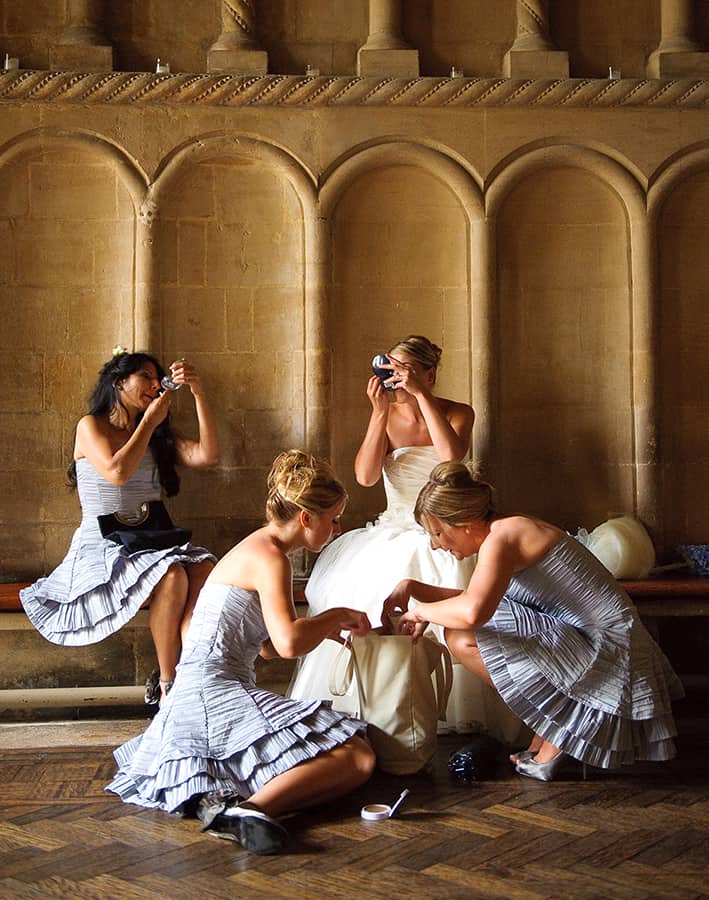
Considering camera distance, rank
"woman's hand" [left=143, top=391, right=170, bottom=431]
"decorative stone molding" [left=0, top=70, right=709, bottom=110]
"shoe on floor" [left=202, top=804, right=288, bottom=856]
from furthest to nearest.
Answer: "decorative stone molding" [left=0, top=70, right=709, bottom=110] < "woman's hand" [left=143, top=391, right=170, bottom=431] < "shoe on floor" [left=202, top=804, right=288, bottom=856]

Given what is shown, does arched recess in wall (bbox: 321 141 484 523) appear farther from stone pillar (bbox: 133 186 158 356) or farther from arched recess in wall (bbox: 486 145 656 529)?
stone pillar (bbox: 133 186 158 356)

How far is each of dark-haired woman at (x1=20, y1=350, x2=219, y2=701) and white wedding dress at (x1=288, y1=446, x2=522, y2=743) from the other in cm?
52

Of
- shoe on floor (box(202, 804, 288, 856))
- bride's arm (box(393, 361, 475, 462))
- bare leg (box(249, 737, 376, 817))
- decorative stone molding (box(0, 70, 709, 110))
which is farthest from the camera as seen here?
decorative stone molding (box(0, 70, 709, 110))

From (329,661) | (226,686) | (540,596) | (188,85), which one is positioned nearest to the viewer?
(226,686)

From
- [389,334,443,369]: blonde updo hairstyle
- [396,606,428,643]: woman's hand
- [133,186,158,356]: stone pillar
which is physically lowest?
[396,606,428,643]: woman's hand

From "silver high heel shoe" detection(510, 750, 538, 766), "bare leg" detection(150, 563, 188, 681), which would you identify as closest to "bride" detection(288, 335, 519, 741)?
"silver high heel shoe" detection(510, 750, 538, 766)

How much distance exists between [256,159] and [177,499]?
5.72 feet

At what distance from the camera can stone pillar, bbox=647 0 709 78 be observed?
541cm

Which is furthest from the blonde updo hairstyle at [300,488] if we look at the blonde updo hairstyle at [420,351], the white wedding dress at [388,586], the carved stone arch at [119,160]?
the carved stone arch at [119,160]

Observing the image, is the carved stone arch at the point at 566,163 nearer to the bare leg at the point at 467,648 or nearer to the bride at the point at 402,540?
the bride at the point at 402,540

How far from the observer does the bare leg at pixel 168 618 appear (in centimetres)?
420

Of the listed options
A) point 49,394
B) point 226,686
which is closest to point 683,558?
point 226,686

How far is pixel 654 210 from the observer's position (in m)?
5.38

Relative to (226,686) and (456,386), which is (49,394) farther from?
(226,686)
